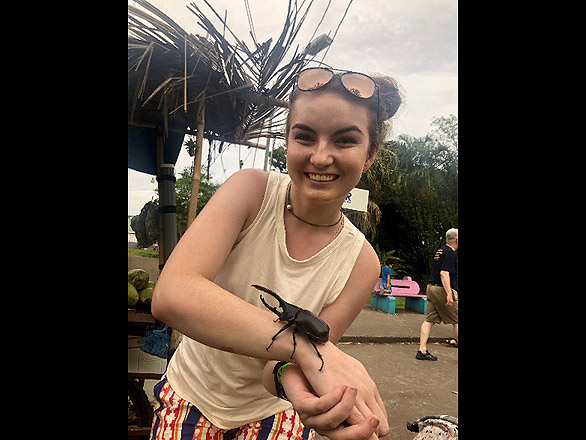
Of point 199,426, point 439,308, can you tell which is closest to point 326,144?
point 199,426

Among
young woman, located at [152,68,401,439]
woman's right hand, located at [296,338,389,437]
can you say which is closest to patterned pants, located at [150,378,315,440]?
young woman, located at [152,68,401,439]

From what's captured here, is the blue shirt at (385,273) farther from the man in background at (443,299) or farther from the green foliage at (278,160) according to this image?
the man in background at (443,299)

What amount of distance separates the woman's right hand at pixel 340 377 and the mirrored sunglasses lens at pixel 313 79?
28 cm

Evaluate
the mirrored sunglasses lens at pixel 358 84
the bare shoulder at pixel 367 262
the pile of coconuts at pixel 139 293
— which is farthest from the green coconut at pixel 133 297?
the mirrored sunglasses lens at pixel 358 84

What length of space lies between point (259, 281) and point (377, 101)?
0.86 ft

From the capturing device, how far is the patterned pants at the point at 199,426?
1.97 ft

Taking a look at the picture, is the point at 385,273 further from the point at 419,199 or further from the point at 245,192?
the point at 245,192

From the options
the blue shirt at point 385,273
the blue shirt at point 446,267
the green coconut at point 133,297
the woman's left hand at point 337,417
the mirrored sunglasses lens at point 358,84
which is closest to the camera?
the woman's left hand at point 337,417

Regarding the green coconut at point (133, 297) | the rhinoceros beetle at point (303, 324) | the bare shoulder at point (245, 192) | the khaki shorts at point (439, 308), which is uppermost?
the bare shoulder at point (245, 192)

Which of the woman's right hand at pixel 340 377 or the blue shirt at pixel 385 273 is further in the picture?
the blue shirt at pixel 385 273

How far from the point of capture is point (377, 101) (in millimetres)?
451

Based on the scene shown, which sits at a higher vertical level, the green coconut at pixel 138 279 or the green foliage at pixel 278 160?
the green foliage at pixel 278 160
